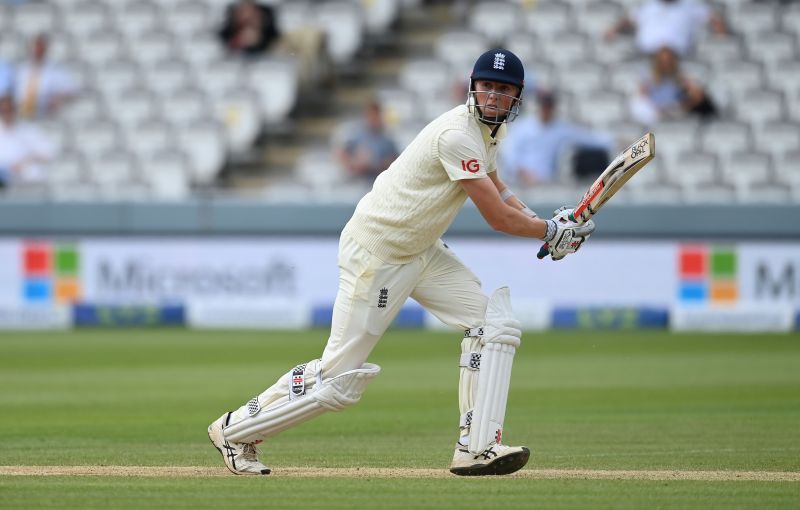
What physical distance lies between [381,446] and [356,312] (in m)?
1.49

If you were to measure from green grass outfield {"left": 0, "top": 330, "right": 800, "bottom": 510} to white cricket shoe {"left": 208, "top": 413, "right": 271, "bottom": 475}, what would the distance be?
91mm

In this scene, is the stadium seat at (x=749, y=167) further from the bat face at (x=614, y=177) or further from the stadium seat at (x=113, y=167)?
the bat face at (x=614, y=177)

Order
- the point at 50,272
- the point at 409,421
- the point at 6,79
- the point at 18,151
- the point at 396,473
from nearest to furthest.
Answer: the point at 396,473 < the point at 409,421 < the point at 50,272 < the point at 18,151 < the point at 6,79

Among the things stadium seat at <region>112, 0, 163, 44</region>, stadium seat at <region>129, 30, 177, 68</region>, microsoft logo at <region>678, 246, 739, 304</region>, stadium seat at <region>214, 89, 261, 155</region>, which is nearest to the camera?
microsoft logo at <region>678, 246, 739, 304</region>

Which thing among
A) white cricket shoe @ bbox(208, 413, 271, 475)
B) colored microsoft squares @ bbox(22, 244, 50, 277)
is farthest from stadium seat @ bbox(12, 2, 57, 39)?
white cricket shoe @ bbox(208, 413, 271, 475)

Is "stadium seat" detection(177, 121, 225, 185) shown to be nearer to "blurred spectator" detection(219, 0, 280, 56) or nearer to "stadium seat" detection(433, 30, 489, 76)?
"blurred spectator" detection(219, 0, 280, 56)

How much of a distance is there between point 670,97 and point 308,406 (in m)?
10.6

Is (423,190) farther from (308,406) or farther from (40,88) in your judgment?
(40,88)

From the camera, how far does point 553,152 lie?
49.4 ft

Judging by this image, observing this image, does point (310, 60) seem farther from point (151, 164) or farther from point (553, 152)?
point (553, 152)

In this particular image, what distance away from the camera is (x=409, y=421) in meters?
8.18

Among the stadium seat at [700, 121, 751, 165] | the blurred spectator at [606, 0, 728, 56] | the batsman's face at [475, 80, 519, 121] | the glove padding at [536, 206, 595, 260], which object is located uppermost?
the blurred spectator at [606, 0, 728, 56]

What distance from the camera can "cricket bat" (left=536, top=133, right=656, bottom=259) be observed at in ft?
18.7

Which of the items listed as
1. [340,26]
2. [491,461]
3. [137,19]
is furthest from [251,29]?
[491,461]
